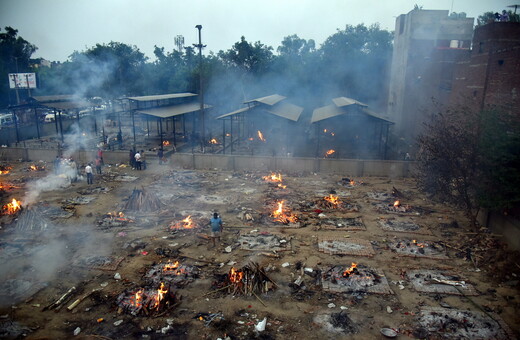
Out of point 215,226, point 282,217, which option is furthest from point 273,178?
point 215,226

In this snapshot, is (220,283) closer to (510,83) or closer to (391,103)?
(510,83)

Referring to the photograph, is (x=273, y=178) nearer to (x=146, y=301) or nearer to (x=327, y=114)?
(x=327, y=114)

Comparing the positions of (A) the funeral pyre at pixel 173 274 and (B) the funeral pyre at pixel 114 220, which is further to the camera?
(B) the funeral pyre at pixel 114 220

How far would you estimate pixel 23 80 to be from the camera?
1462 inches

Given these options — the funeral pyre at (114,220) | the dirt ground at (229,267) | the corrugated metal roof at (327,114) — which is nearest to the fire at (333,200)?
the dirt ground at (229,267)

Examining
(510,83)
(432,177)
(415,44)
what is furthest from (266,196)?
(415,44)

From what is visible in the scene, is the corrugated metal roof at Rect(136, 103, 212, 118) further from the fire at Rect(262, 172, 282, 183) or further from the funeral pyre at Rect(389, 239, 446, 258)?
the funeral pyre at Rect(389, 239, 446, 258)

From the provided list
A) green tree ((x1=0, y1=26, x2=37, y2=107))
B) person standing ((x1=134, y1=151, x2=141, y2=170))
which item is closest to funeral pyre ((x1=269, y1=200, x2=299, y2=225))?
person standing ((x1=134, y1=151, x2=141, y2=170))

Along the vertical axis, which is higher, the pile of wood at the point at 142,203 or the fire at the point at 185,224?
the pile of wood at the point at 142,203

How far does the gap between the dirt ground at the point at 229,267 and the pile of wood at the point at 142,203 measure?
37 centimetres

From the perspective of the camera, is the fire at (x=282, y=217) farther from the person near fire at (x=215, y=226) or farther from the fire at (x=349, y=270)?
the fire at (x=349, y=270)

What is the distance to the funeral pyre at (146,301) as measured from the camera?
8164 millimetres

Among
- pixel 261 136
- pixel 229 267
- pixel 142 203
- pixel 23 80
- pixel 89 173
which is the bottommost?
pixel 229 267

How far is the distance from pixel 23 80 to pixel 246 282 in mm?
40653
